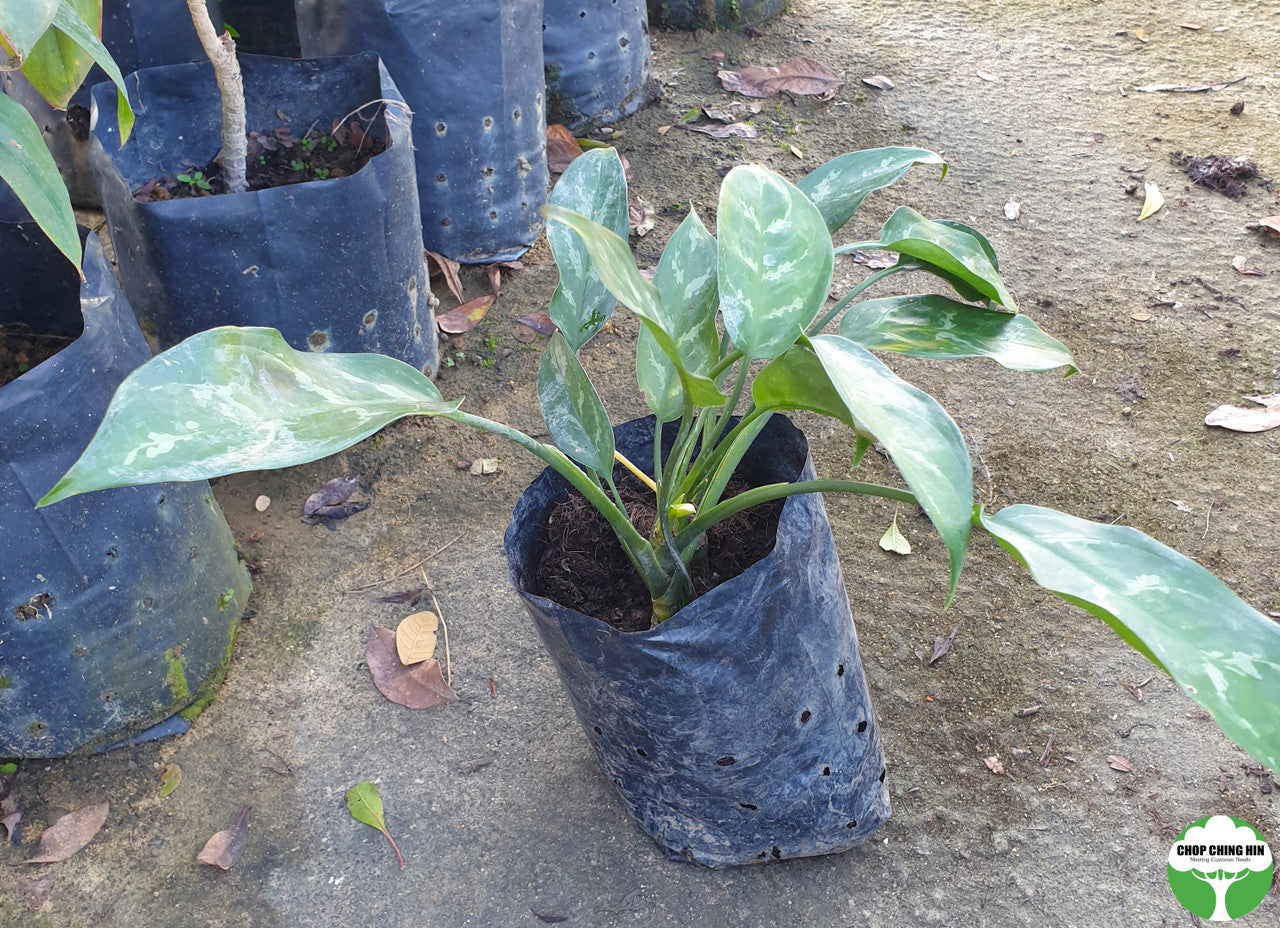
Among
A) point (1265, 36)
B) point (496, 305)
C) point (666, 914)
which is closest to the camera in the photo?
point (666, 914)

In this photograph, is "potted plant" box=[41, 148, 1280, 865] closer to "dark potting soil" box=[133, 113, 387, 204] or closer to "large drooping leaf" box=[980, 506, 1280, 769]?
"large drooping leaf" box=[980, 506, 1280, 769]

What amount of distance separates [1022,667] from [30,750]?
4.28 ft

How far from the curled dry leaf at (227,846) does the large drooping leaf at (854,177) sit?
1000 mm

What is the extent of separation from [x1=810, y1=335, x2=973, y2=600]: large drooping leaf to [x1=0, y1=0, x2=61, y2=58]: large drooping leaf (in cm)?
58

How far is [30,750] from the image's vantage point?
122 cm

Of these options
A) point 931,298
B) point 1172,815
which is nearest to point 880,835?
point 1172,815

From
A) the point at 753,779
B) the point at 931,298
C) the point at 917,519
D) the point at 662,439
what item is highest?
the point at 931,298

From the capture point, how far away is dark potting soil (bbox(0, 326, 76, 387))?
1.25 meters

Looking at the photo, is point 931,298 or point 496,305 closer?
point 931,298

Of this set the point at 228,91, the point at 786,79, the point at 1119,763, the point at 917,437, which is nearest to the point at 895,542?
the point at 1119,763

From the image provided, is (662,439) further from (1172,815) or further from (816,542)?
(1172,815)

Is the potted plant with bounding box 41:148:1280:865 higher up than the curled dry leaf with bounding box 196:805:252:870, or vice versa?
the potted plant with bounding box 41:148:1280:865

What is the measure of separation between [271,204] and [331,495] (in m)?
0.48

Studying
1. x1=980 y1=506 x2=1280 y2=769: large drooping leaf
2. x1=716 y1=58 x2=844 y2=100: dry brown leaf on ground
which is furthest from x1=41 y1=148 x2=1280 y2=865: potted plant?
x1=716 y1=58 x2=844 y2=100: dry brown leaf on ground
